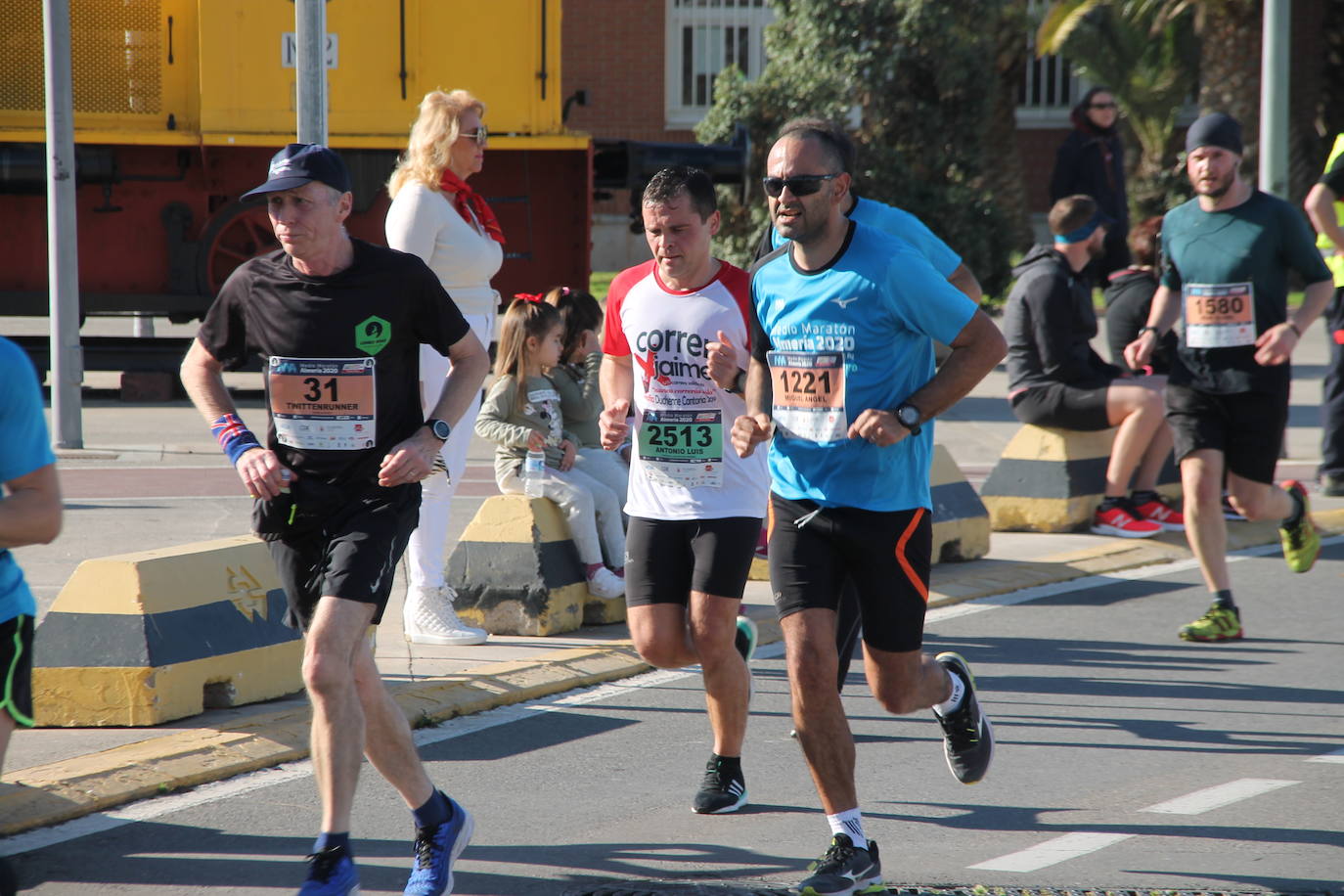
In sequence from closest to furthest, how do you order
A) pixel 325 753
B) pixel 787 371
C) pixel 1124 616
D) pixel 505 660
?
pixel 325 753
pixel 787 371
pixel 505 660
pixel 1124 616

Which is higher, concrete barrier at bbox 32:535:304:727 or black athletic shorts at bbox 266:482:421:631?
black athletic shorts at bbox 266:482:421:631

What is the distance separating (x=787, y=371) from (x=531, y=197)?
10.9 meters

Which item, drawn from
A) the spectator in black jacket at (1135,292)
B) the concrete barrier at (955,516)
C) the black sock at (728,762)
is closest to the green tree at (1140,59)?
the spectator in black jacket at (1135,292)

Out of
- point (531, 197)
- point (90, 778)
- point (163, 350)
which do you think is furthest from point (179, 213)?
point (90, 778)

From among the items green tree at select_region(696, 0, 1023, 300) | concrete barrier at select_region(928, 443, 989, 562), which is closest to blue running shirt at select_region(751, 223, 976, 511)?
concrete barrier at select_region(928, 443, 989, 562)

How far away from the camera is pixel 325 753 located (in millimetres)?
4152

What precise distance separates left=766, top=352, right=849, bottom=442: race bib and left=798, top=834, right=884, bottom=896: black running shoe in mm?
1068

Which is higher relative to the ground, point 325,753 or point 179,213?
point 179,213

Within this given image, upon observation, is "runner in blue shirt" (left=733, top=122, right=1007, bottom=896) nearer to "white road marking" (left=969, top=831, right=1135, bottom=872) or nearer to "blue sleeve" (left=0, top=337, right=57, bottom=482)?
"white road marking" (left=969, top=831, right=1135, bottom=872)

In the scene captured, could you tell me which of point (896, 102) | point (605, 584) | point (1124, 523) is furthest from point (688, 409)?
point (896, 102)

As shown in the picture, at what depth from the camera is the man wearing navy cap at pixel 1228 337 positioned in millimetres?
7180

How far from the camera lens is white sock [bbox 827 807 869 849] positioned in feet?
14.4

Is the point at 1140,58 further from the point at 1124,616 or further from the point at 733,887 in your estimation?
the point at 733,887

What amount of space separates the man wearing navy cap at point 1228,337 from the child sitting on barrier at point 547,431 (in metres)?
2.52
